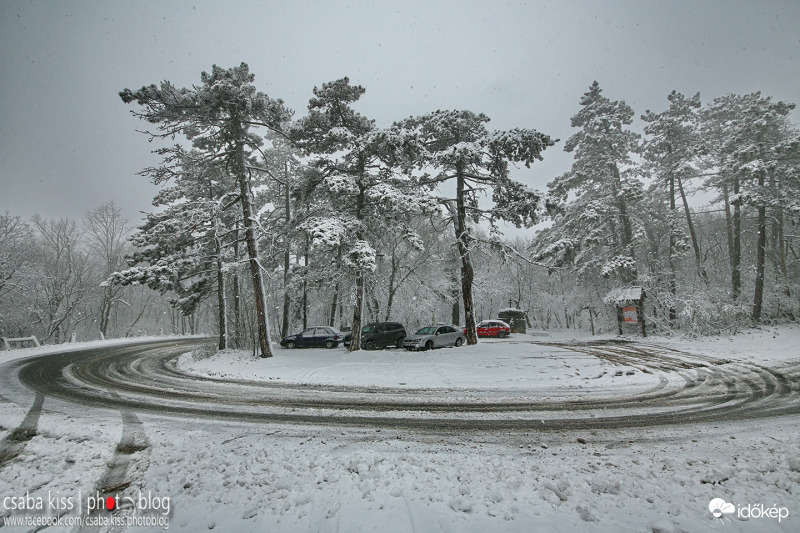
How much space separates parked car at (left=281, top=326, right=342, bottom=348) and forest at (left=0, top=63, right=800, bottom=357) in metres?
2.45

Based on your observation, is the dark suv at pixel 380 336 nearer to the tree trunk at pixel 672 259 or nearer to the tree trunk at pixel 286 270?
the tree trunk at pixel 286 270

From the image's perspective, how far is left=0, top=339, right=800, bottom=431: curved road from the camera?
706 centimetres

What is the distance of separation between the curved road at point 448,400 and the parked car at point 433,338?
8628 mm

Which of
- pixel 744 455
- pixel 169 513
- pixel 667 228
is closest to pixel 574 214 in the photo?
pixel 667 228

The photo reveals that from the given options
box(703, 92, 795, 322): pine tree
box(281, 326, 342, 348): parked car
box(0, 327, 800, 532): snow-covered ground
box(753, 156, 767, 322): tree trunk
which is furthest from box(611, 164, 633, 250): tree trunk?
box(281, 326, 342, 348): parked car

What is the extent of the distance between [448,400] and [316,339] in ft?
47.3

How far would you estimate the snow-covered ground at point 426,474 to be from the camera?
375 cm

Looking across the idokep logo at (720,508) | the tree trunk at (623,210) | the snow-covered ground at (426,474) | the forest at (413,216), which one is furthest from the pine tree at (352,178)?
the tree trunk at (623,210)

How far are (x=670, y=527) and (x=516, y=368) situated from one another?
9343 mm

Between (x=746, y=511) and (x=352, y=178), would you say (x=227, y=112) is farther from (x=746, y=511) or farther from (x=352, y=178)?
(x=746, y=511)

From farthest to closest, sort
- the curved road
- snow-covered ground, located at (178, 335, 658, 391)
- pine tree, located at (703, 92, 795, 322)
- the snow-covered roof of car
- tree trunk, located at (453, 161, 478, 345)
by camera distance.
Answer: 1. the snow-covered roof of car
2. pine tree, located at (703, 92, 795, 322)
3. tree trunk, located at (453, 161, 478, 345)
4. snow-covered ground, located at (178, 335, 658, 391)
5. the curved road

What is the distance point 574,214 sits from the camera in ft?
82.1

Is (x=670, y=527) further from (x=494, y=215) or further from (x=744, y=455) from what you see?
(x=494, y=215)

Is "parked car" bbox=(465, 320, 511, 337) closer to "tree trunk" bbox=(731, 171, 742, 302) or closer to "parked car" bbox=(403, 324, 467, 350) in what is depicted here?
"parked car" bbox=(403, 324, 467, 350)
